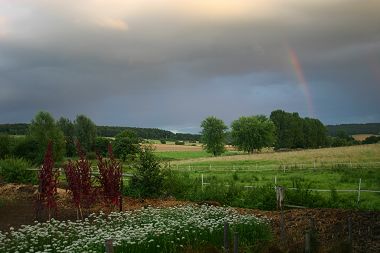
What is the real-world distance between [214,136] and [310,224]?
96964 mm

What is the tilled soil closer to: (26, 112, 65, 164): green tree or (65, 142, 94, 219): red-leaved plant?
(65, 142, 94, 219): red-leaved plant

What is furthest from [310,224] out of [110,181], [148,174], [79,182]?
[148,174]

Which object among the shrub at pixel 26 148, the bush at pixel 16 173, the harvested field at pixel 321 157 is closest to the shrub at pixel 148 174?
the bush at pixel 16 173

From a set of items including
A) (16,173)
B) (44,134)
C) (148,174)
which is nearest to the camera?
(148,174)

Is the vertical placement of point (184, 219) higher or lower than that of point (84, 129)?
lower

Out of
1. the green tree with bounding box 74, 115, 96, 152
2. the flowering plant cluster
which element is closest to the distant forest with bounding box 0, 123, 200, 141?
the green tree with bounding box 74, 115, 96, 152

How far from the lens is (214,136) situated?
108438mm

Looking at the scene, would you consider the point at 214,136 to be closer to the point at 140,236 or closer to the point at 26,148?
the point at 26,148

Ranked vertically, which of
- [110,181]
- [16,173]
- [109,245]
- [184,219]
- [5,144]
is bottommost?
[184,219]

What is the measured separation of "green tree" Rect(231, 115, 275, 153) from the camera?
108 meters

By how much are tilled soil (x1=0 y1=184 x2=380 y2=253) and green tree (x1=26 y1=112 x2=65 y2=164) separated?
56.4 metres

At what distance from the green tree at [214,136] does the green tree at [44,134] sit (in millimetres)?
39012

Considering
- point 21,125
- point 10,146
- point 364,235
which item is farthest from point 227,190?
point 21,125

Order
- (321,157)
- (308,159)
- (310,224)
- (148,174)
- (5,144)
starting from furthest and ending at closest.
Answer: (5,144), (321,157), (308,159), (148,174), (310,224)
